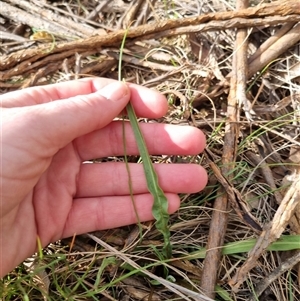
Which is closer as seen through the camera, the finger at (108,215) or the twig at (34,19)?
the finger at (108,215)

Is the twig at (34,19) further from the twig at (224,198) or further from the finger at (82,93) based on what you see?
the twig at (224,198)

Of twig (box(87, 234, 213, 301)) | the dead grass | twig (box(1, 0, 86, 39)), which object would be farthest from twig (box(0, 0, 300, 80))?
twig (box(87, 234, 213, 301))

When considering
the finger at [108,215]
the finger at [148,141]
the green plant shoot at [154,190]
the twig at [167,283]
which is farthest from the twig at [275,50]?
the twig at [167,283]

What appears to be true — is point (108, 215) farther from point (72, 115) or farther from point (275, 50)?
point (275, 50)

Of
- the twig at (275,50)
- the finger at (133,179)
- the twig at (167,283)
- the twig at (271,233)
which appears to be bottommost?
the twig at (167,283)

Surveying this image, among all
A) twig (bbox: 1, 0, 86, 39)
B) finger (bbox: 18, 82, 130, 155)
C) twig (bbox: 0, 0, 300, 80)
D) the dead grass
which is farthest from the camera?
twig (bbox: 1, 0, 86, 39)

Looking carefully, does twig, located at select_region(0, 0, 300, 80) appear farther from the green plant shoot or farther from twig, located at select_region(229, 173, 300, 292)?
twig, located at select_region(229, 173, 300, 292)

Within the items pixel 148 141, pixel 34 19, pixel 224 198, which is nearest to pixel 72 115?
pixel 148 141
